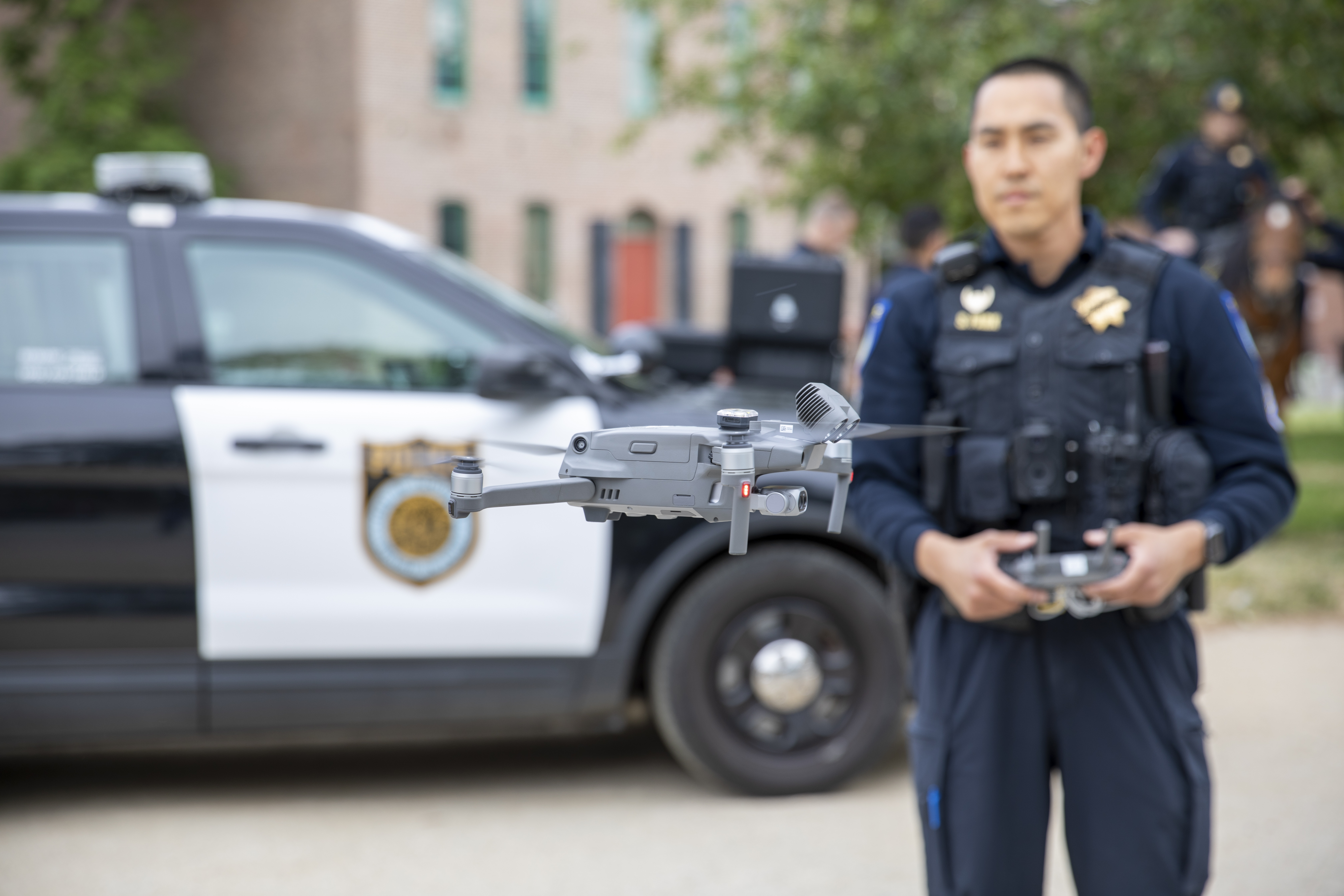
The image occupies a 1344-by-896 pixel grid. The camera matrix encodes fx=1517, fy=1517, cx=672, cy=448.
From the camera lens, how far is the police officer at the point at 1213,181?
9109 millimetres

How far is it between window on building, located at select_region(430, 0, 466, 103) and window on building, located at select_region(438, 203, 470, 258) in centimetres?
178

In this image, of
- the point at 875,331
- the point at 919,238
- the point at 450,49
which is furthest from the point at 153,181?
the point at 450,49

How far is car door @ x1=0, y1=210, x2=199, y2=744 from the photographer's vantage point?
14.2ft

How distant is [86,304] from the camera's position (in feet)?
14.8

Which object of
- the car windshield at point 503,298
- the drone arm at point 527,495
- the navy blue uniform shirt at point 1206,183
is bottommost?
the drone arm at point 527,495

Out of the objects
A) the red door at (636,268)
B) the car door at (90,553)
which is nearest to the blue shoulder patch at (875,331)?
the car door at (90,553)

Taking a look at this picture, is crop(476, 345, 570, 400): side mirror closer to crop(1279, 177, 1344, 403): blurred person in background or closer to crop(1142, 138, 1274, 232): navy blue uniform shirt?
crop(1279, 177, 1344, 403): blurred person in background

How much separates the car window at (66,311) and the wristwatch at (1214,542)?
10.3 feet

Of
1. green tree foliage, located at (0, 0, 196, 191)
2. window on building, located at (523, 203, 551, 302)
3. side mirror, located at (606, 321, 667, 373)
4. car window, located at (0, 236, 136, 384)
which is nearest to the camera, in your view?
car window, located at (0, 236, 136, 384)

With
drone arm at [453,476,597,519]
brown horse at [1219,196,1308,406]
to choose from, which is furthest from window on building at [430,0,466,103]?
drone arm at [453,476,597,519]

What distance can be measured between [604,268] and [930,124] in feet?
51.4

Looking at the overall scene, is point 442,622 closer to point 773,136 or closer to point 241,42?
point 773,136

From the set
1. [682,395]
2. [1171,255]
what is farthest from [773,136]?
[1171,255]

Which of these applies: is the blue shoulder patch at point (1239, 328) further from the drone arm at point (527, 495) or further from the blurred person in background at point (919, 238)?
the blurred person in background at point (919, 238)
